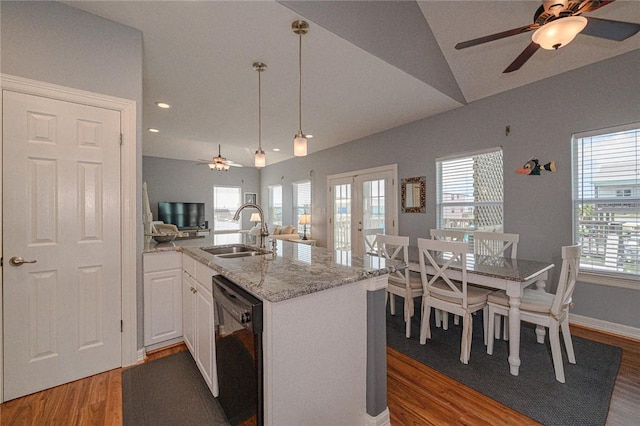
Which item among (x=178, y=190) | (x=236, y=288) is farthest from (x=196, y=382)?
(x=178, y=190)

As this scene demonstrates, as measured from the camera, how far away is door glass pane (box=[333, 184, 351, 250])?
225 inches

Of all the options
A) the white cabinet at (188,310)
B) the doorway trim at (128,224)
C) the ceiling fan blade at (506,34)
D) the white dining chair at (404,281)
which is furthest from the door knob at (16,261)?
the ceiling fan blade at (506,34)

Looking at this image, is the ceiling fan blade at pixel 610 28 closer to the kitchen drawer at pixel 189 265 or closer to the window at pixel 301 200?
the kitchen drawer at pixel 189 265

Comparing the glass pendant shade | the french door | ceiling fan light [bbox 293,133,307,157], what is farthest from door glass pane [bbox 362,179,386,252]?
ceiling fan light [bbox 293,133,307,157]

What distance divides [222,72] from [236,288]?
2.32 m

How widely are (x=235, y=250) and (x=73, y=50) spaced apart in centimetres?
190

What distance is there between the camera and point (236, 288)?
4.75ft

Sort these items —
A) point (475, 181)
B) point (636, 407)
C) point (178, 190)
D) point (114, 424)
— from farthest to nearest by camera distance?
point (178, 190)
point (475, 181)
point (636, 407)
point (114, 424)

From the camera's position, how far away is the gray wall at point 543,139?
2654 mm

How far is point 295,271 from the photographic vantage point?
1530mm

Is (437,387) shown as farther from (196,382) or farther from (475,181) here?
(475,181)

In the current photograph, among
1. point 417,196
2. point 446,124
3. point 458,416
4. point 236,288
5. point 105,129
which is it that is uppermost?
point 446,124

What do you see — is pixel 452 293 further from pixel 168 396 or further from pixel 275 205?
pixel 275 205

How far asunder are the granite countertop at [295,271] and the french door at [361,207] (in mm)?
2600
